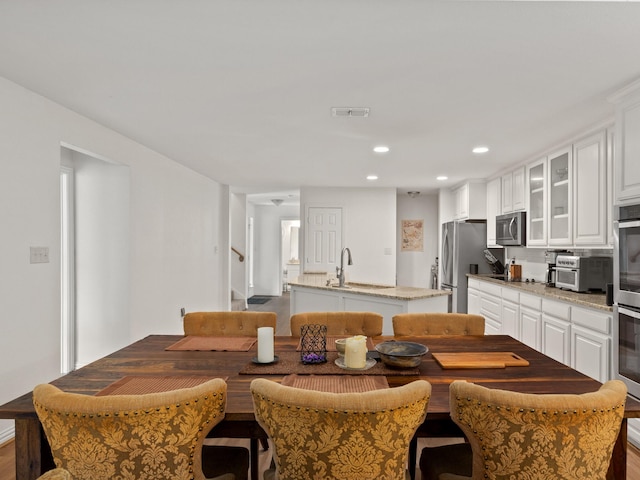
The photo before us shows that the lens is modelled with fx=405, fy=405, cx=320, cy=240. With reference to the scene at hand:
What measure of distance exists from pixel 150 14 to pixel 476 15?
1355 millimetres

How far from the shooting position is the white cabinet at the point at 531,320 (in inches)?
146

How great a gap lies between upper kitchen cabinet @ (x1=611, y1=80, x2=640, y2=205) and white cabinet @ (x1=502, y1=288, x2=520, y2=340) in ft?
5.92

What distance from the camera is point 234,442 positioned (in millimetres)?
2502

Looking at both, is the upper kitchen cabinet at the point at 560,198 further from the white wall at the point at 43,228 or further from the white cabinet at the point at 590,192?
the white wall at the point at 43,228

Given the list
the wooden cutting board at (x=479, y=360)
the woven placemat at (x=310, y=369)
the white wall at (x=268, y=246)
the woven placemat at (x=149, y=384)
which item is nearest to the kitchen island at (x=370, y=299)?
the wooden cutting board at (x=479, y=360)

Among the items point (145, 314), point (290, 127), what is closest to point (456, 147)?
point (290, 127)

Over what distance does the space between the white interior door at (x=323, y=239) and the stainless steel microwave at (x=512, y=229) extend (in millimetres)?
2654

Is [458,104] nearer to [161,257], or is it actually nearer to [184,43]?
[184,43]

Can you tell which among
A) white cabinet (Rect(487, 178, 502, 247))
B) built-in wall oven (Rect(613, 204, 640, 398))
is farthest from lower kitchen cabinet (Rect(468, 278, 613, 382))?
white cabinet (Rect(487, 178, 502, 247))

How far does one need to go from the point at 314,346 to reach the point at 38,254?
6.89 feet

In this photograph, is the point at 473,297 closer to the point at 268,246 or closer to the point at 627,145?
the point at 627,145

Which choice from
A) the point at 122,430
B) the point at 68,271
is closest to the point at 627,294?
the point at 122,430

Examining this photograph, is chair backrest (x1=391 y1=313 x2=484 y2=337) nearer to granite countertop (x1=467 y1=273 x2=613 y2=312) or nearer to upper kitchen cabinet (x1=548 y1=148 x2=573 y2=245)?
granite countertop (x1=467 y1=273 x2=613 y2=312)

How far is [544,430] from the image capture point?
39.5 inches
